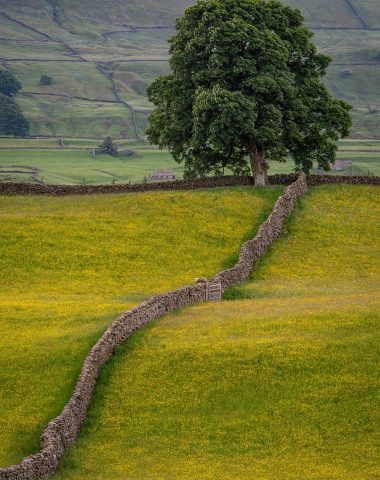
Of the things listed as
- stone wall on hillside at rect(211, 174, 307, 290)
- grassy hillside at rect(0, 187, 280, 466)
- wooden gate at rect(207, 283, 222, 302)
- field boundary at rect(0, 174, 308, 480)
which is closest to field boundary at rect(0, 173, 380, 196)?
grassy hillside at rect(0, 187, 280, 466)

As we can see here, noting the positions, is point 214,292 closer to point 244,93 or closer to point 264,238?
point 264,238

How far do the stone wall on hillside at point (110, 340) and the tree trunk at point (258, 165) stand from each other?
885 centimetres

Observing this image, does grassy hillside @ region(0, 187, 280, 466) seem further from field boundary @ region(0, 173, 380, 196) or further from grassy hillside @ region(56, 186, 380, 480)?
grassy hillside @ region(56, 186, 380, 480)

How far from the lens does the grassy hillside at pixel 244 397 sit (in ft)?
129

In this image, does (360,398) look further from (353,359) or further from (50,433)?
(50,433)

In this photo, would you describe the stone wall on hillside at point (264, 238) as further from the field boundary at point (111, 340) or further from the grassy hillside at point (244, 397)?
the grassy hillside at point (244, 397)

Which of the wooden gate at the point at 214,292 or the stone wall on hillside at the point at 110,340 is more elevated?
the stone wall on hillside at the point at 110,340

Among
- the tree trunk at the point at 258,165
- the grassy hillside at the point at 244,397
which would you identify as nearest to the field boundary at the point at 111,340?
the grassy hillside at the point at 244,397

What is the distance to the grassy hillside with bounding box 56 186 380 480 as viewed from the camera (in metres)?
39.3

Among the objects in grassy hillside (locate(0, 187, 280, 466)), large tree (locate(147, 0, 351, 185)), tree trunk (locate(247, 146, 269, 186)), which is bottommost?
grassy hillside (locate(0, 187, 280, 466))

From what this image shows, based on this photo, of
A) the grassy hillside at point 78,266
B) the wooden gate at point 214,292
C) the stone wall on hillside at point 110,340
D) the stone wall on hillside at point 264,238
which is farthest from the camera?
the stone wall on hillside at point 264,238

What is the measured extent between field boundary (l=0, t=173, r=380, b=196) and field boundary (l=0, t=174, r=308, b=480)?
29.0ft

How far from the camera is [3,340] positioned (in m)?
50.5

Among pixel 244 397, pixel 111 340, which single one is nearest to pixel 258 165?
pixel 111 340
